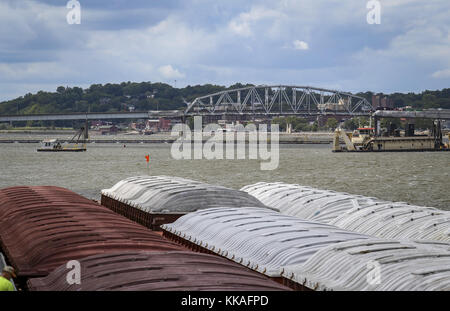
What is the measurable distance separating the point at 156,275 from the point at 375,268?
15.3 ft

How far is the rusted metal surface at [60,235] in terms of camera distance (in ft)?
52.2

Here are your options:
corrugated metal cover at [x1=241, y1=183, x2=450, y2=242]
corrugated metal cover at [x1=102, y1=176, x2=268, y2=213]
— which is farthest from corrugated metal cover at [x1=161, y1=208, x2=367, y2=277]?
corrugated metal cover at [x1=102, y1=176, x2=268, y2=213]

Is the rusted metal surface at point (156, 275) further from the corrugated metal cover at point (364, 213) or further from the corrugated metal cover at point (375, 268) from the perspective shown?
the corrugated metal cover at point (364, 213)

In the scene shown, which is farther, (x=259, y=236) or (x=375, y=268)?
(x=259, y=236)

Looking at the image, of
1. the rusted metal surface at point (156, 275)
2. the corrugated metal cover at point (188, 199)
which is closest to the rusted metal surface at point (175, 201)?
the corrugated metal cover at point (188, 199)

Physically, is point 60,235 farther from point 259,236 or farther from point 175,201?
point 175,201

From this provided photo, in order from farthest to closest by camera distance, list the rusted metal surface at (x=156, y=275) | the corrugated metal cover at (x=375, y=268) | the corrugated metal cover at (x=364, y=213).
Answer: the corrugated metal cover at (x=364, y=213), the corrugated metal cover at (x=375, y=268), the rusted metal surface at (x=156, y=275)

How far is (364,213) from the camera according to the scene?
81.2 ft

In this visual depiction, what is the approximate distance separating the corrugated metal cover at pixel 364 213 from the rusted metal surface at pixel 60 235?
8243 mm

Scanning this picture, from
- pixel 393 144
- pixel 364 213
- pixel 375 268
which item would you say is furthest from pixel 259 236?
pixel 393 144

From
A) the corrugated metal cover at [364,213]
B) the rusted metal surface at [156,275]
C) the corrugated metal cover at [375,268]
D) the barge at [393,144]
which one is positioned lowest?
the barge at [393,144]
